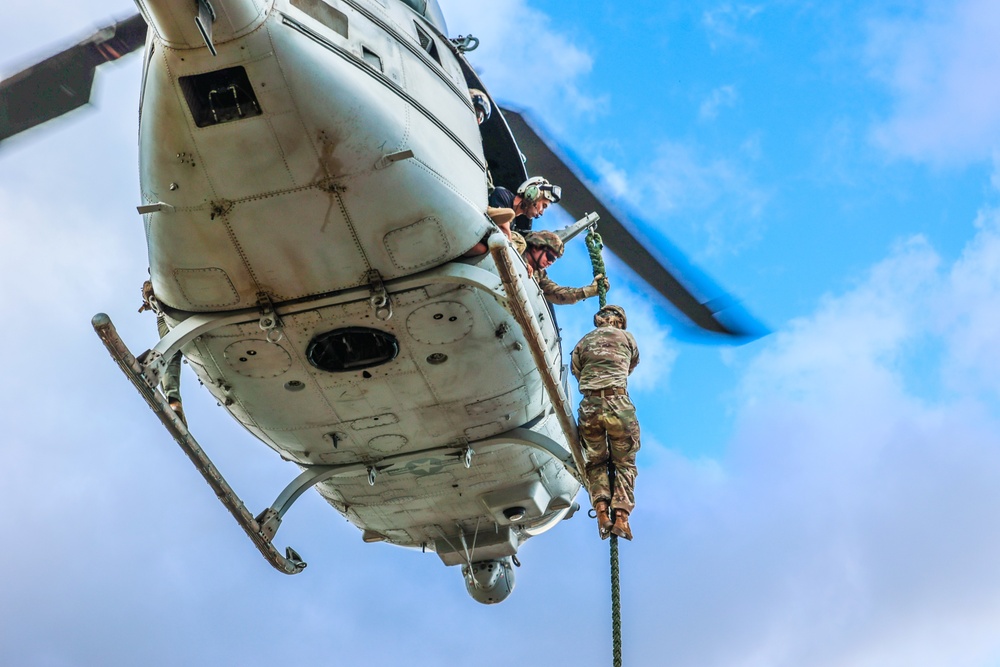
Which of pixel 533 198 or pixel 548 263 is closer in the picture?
pixel 533 198

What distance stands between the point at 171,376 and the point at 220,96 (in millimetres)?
2780

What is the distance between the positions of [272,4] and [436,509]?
19.4ft

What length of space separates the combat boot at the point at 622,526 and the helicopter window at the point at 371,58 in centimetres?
392

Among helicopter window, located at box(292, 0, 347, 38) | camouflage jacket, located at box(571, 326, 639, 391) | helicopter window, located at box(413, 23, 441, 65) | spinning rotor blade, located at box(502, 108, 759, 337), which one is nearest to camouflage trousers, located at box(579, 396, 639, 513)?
camouflage jacket, located at box(571, 326, 639, 391)

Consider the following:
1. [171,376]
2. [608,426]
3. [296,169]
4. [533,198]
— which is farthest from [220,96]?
[608,426]

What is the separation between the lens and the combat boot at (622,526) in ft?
29.5

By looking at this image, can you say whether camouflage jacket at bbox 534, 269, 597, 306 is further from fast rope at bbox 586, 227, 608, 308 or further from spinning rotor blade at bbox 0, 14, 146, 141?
spinning rotor blade at bbox 0, 14, 146, 141

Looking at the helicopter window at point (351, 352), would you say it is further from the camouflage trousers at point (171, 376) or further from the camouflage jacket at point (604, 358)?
the camouflage jacket at point (604, 358)

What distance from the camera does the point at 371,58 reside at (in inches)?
330

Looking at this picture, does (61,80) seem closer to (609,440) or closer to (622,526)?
(609,440)

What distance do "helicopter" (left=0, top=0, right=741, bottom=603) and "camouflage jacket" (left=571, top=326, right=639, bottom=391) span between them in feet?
1.24

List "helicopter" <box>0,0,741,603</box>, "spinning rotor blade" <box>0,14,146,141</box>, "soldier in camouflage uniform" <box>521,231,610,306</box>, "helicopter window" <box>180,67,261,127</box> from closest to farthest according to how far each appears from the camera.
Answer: "helicopter window" <box>180,67,261,127</box>
"helicopter" <box>0,0,741,603</box>
"spinning rotor blade" <box>0,14,146,141</box>
"soldier in camouflage uniform" <box>521,231,610,306</box>

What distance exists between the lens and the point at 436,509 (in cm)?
1188

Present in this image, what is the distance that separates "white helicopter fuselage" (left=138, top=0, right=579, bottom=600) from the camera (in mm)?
7742
